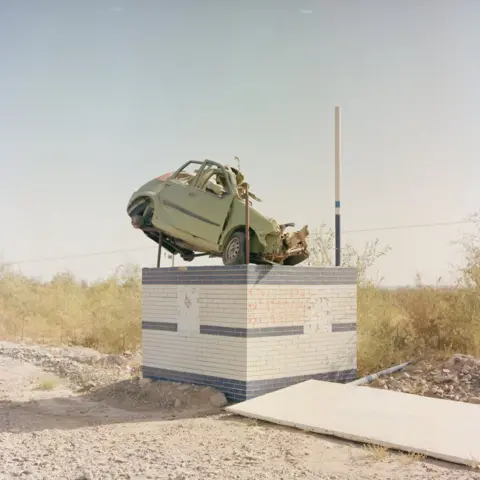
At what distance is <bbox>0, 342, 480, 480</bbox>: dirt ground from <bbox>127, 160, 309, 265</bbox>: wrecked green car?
2.60 meters

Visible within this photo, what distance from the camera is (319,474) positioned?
7684 mm

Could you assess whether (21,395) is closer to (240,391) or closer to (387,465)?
(240,391)

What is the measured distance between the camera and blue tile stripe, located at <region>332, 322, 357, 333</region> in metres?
12.5

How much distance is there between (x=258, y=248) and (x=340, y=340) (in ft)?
7.64

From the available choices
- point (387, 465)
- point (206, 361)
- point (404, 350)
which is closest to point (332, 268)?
point (206, 361)

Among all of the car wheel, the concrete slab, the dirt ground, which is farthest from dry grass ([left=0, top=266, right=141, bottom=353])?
the concrete slab

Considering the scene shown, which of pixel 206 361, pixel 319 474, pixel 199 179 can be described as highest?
pixel 199 179

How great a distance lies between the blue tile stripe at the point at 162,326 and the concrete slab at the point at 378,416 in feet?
7.74

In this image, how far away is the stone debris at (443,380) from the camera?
11.6 m

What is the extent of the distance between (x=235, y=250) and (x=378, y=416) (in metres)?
3.90

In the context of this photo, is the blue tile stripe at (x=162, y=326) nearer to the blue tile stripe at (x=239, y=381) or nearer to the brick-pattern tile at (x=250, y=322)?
the brick-pattern tile at (x=250, y=322)

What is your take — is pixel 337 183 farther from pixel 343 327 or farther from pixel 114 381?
pixel 114 381

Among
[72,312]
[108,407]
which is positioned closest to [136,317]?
[72,312]

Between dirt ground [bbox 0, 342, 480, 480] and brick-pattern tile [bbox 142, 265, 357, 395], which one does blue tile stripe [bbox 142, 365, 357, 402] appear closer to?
brick-pattern tile [bbox 142, 265, 357, 395]
